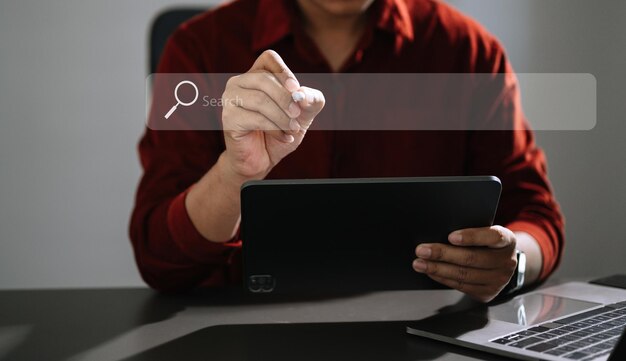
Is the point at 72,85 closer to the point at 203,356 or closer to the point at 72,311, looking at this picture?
the point at 72,311

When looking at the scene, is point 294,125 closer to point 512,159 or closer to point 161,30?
point 512,159

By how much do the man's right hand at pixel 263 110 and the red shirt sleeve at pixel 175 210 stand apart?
14cm

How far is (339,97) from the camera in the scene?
0.98m

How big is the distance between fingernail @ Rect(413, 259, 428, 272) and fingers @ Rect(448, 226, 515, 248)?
0.03 metres

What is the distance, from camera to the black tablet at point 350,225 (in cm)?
65

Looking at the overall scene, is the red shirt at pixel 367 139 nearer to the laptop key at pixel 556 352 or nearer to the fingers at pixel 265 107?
the fingers at pixel 265 107

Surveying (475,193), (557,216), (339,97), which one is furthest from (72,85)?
(475,193)

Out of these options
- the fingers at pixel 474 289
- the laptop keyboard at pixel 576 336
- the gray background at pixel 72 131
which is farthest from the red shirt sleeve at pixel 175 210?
the gray background at pixel 72 131

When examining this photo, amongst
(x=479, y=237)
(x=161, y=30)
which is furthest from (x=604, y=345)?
(x=161, y=30)

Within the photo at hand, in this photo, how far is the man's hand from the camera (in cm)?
70

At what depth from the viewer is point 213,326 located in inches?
27.9

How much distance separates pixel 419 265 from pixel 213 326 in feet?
0.65

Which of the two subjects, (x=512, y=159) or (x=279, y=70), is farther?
(x=512, y=159)

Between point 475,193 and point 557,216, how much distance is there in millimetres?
353
